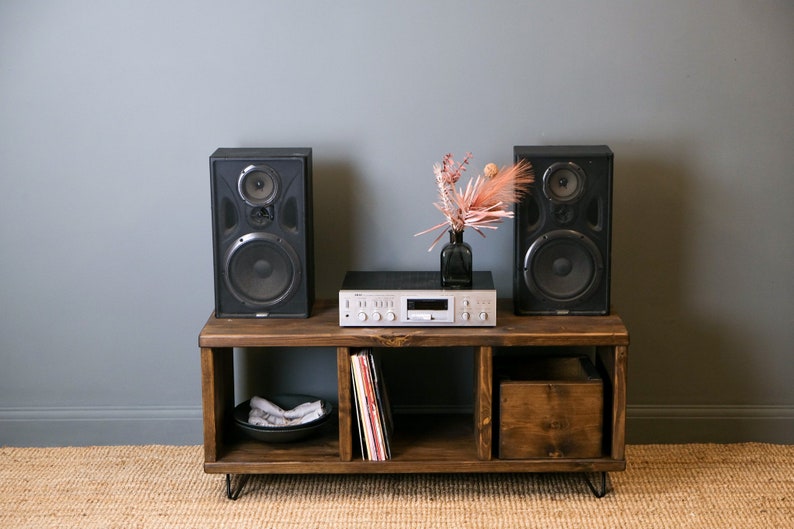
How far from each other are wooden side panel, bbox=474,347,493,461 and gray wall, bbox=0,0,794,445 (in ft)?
1.20

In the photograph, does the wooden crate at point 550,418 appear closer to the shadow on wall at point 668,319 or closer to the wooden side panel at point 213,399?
the shadow on wall at point 668,319

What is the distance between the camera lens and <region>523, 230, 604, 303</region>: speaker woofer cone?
8.12 ft

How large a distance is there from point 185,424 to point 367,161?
0.90 m

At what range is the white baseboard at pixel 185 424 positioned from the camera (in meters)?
2.84

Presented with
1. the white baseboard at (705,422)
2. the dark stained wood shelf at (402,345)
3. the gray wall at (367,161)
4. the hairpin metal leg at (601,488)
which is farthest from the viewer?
the white baseboard at (705,422)

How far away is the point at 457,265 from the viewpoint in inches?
97.9

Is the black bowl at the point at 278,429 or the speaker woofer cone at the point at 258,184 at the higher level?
the speaker woofer cone at the point at 258,184

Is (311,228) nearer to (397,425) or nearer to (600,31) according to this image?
(397,425)

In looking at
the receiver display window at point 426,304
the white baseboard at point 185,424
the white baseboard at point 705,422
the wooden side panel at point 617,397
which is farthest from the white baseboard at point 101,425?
the white baseboard at point 705,422

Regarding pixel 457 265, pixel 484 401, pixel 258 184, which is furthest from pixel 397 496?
pixel 258 184

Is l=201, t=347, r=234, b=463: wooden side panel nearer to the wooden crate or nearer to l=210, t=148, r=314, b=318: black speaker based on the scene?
l=210, t=148, r=314, b=318: black speaker

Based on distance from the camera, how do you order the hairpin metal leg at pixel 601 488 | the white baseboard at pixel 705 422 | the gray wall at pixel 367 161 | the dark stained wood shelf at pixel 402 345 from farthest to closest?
1. the white baseboard at pixel 705 422
2. the gray wall at pixel 367 161
3. the hairpin metal leg at pixel 601 488
4. the dark stained wood shelf at pixel 402 345

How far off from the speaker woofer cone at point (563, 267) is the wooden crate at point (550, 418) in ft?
0.73

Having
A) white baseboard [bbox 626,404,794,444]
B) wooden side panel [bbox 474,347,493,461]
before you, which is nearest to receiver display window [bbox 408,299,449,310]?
wooden side panel [bbox 474,347,493,461]
